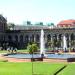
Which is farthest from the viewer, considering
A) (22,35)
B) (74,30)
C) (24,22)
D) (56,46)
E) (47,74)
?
(24,22)

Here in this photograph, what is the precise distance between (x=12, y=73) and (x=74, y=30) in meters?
77.2

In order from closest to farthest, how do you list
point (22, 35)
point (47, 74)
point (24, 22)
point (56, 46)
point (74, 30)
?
1. point (47, 74)
2. point (56, 46)
3. point (74, 30)
4. point (22, 35)
5. point (24, 22)

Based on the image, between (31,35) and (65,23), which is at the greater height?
(65,23)

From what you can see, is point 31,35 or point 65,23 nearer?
point 31,35

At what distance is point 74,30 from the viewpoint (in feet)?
356

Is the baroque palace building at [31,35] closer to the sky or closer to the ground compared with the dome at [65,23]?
closer to the ground

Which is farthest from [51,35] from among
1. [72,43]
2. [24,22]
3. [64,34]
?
[24,22]

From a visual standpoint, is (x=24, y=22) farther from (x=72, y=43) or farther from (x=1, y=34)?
(x=72, y=43)

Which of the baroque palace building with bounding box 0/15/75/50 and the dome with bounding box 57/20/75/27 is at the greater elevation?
the dome with bounding box 57/20/75/27

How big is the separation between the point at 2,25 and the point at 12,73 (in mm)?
83286

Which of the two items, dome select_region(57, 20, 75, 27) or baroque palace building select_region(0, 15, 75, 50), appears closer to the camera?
baroque palace building select_region(0, 15, 75, 50)

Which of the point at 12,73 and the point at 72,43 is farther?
the point at 72,43

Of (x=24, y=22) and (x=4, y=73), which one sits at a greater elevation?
(x=24, y=22)

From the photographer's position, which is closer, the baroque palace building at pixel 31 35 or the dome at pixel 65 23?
the baroque palace building at pixel 31 35
